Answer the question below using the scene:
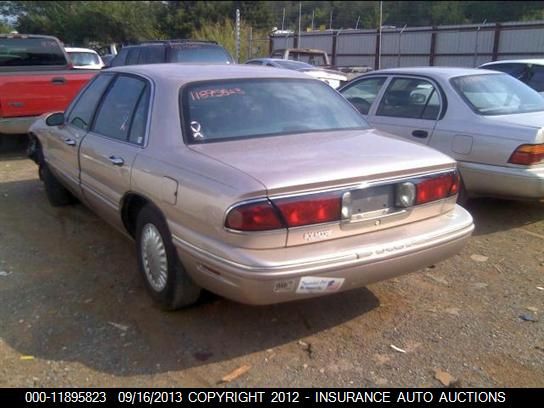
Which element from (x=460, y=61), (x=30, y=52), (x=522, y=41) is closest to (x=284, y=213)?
(x=30, y=52)

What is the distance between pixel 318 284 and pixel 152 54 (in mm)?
8647

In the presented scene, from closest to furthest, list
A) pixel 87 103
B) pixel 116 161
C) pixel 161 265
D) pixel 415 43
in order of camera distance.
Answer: pixel 161 265
pixel 116 161
pixel 87 103
pixel 415 43

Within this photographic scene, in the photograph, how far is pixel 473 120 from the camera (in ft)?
17.5

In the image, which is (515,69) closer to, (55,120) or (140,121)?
(55,120)

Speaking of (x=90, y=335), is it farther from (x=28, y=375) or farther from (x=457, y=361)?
(x=457, y=361)

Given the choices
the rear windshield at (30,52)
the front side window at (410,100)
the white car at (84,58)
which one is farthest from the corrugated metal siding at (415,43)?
the front side window at (410,100)

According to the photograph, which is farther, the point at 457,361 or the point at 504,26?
the point at 504,26

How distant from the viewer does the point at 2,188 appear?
22.6ft

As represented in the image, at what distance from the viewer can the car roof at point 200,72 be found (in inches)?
147

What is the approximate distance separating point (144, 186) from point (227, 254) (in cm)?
95

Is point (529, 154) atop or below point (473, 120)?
below

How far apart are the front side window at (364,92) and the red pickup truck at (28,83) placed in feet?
13.7

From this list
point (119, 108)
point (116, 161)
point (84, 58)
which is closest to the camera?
point (116, 161)

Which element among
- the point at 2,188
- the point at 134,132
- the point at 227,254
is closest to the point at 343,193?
the point at 227,254
